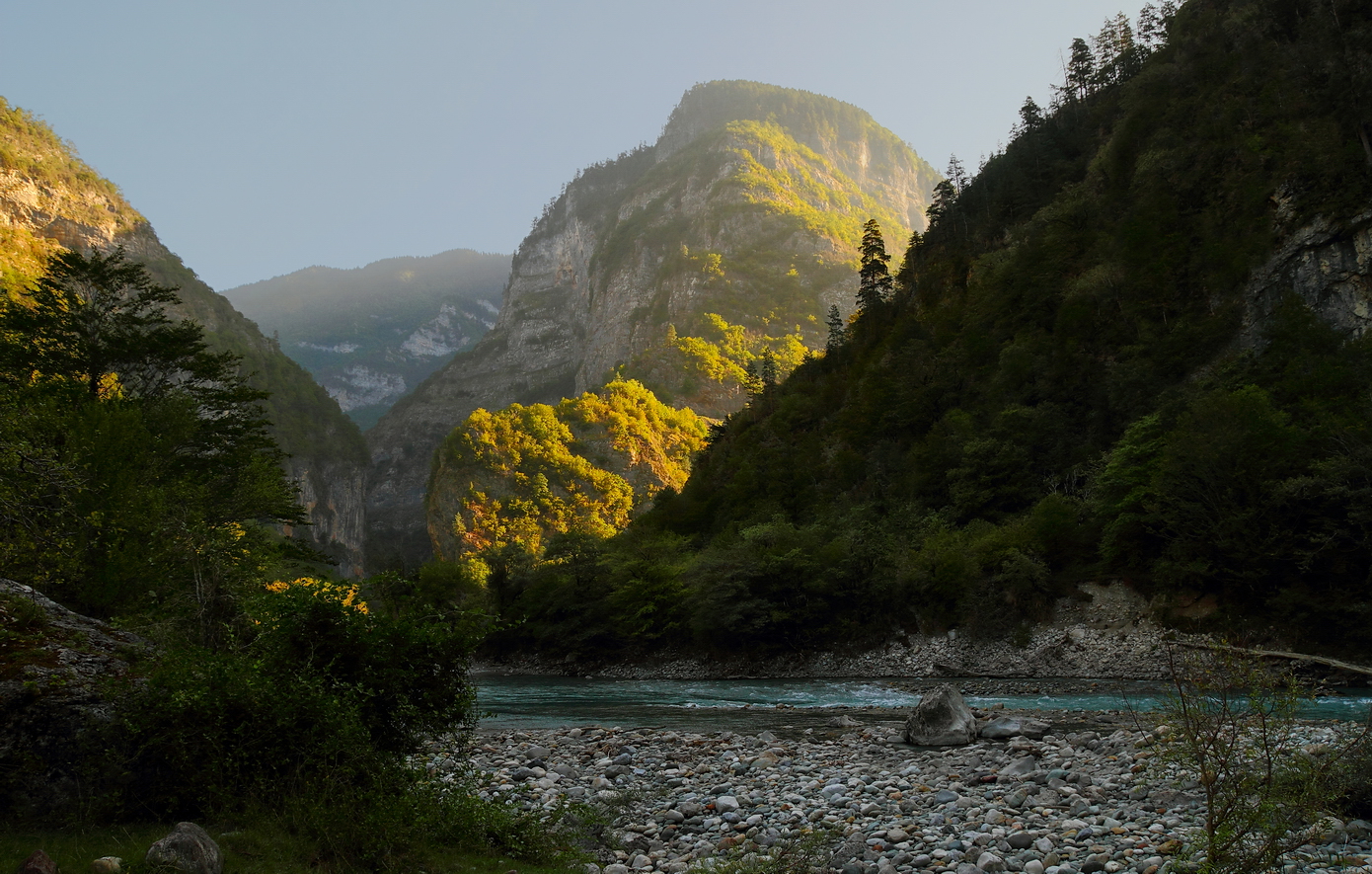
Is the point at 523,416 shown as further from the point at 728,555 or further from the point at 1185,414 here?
the point at 1185,414

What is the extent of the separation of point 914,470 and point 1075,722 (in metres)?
31.9

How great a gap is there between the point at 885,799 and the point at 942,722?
15.2 ft

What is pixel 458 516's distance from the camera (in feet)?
376

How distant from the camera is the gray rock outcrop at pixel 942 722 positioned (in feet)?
46.1

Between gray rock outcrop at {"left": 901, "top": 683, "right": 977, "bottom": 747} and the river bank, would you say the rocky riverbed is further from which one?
the river bank

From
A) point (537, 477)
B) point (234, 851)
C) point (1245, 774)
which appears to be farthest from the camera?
point (537, 477)

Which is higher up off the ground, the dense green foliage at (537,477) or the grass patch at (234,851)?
the dense green foliage at (537,477)

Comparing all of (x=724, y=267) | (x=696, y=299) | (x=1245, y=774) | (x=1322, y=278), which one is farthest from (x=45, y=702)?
(x=724, y=267)

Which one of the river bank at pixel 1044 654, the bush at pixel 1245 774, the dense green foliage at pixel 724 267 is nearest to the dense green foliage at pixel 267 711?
Answer: the bush at pixel 1245 774

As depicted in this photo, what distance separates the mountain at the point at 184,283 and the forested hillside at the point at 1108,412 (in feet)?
132

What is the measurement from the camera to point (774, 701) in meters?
26.7

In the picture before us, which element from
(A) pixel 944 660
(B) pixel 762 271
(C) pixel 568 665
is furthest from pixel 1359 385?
(B) pixel 762 271

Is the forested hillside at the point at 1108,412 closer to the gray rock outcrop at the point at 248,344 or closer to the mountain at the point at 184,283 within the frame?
the mountain at the point at 184,283

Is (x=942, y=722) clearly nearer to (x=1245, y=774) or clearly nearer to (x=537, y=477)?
(x=1245, y=774)
